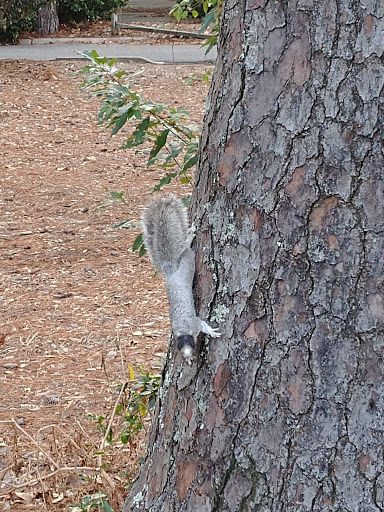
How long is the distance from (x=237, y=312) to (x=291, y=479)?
0.39 metres

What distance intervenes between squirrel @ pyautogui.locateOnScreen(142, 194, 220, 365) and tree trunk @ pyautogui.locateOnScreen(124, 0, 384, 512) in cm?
5

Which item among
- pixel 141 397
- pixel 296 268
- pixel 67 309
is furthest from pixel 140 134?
pixel 67 309

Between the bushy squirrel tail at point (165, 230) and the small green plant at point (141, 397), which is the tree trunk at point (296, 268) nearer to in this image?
the bushy squirrel tail at point (165, 230)

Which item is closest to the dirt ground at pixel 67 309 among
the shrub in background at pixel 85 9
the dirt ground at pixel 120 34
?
the dirt ground at pixel 120 34

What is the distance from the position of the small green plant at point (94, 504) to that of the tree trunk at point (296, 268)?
92cm

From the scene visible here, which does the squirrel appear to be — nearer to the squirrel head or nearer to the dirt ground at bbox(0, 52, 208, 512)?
the squirrel head

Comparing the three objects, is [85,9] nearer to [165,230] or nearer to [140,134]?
[140,134]

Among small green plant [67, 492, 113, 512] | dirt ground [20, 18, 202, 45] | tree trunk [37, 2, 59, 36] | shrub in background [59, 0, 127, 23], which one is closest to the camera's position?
small green plant [67, 492, 113, 512]

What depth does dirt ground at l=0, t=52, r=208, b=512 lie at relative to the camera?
10.0 feet

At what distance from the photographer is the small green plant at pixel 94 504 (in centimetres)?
262

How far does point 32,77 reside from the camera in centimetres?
1240

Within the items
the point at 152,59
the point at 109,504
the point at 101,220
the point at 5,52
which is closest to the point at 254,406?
the point at 109,504

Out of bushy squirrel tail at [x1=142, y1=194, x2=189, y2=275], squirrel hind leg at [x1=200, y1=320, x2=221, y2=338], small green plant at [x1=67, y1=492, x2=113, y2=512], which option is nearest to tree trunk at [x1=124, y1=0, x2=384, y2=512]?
squirrel hind leg at [x1=200, y1=320, x2=221, y2=338]

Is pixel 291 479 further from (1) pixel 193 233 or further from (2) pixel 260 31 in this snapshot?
(2) pixel 260 31
